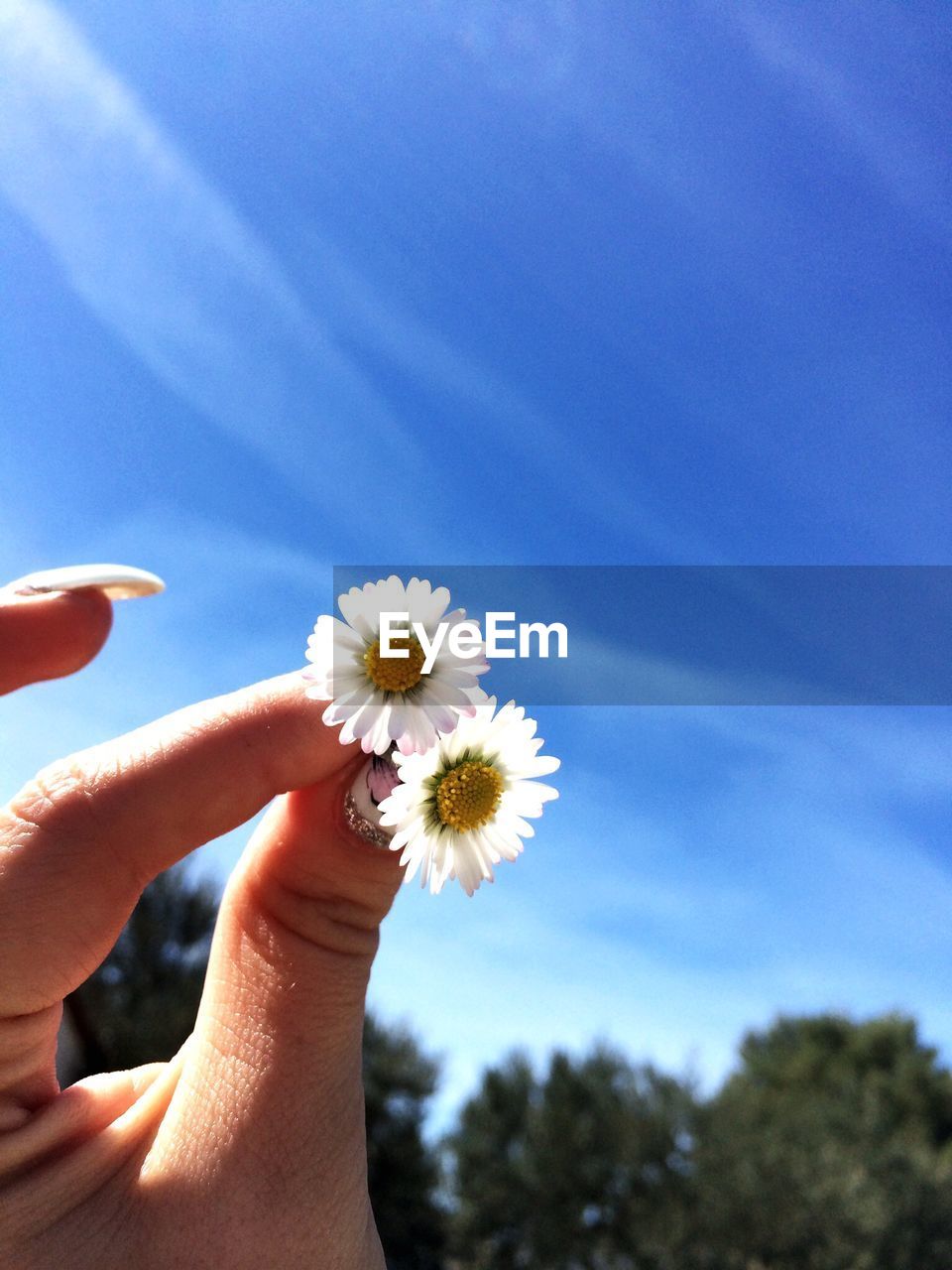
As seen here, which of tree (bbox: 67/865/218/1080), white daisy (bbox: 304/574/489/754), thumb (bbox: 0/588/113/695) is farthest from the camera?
tree (bbox: 67/865/218/1080)

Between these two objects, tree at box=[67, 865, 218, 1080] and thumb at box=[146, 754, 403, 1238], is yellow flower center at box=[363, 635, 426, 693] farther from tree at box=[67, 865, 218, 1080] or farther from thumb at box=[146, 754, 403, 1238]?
tree at box=[67, 865, 218, 1080]

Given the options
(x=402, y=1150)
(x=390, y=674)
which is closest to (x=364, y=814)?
(x=390, y=674)

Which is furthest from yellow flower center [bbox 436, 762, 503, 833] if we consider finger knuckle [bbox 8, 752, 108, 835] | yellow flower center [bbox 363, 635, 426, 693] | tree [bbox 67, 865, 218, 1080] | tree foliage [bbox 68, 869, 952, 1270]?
tree foliage [bbox 68, 869, 952, 1270]

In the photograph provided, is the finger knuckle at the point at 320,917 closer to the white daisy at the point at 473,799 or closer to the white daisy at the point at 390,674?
the white daisy at the point at 473,799

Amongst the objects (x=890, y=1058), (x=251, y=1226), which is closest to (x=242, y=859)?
(x=251, y=1226)

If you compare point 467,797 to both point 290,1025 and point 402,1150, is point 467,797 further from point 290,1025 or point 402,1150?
point 402,1150

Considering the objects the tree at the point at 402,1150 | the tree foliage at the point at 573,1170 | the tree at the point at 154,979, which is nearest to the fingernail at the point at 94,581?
the tree at the point at 154,979
